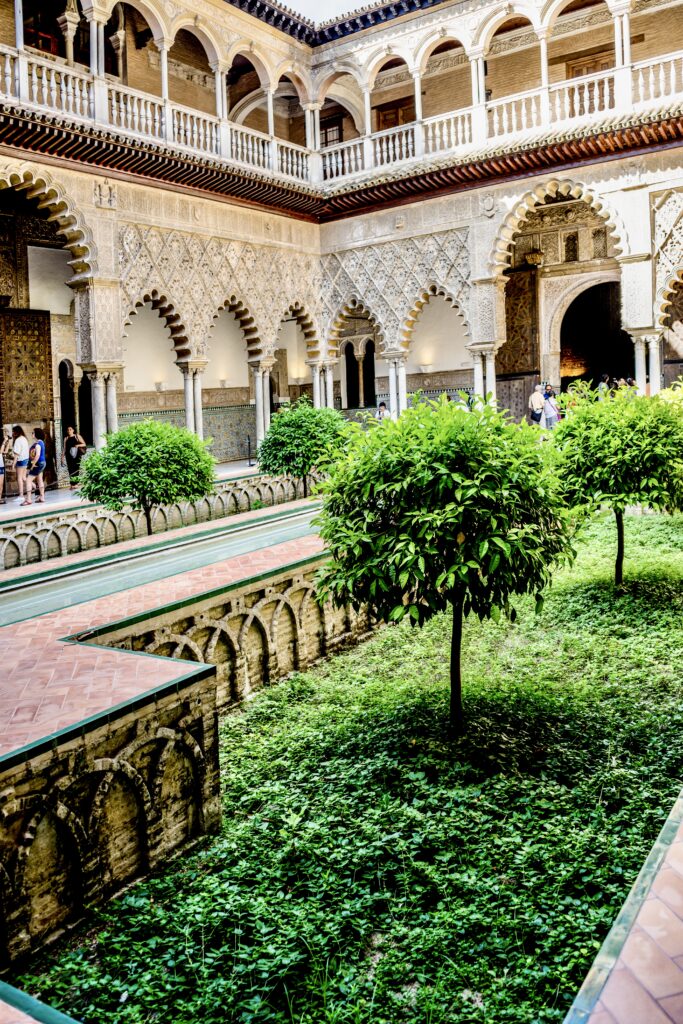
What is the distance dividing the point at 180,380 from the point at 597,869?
15.1 meters

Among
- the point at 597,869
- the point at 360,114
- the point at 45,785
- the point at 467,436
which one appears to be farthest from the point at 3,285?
the point at 597,869

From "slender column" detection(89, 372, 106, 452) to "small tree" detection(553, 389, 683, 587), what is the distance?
781 centimetres

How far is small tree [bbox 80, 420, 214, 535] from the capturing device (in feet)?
29.1

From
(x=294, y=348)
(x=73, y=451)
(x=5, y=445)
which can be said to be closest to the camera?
(x=5, y=445)

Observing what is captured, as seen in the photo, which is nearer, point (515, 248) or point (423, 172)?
point (423, 172)

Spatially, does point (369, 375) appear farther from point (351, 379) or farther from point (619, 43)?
point (619, 43)

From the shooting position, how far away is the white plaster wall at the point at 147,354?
16031 millimetres

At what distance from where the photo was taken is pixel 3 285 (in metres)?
13.5

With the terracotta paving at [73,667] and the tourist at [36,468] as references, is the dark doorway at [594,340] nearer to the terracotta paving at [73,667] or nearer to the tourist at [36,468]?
the tourist at [36,468]

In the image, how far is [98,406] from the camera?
493 inches

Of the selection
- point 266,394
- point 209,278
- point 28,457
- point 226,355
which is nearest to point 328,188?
point 209,278

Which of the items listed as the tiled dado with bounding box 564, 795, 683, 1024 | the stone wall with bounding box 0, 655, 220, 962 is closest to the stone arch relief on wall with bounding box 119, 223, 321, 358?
the stone wall with bounding box 0, 655, 220, 962

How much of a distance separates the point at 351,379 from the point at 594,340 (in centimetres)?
604

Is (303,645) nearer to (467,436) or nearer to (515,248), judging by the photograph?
(467,436)
